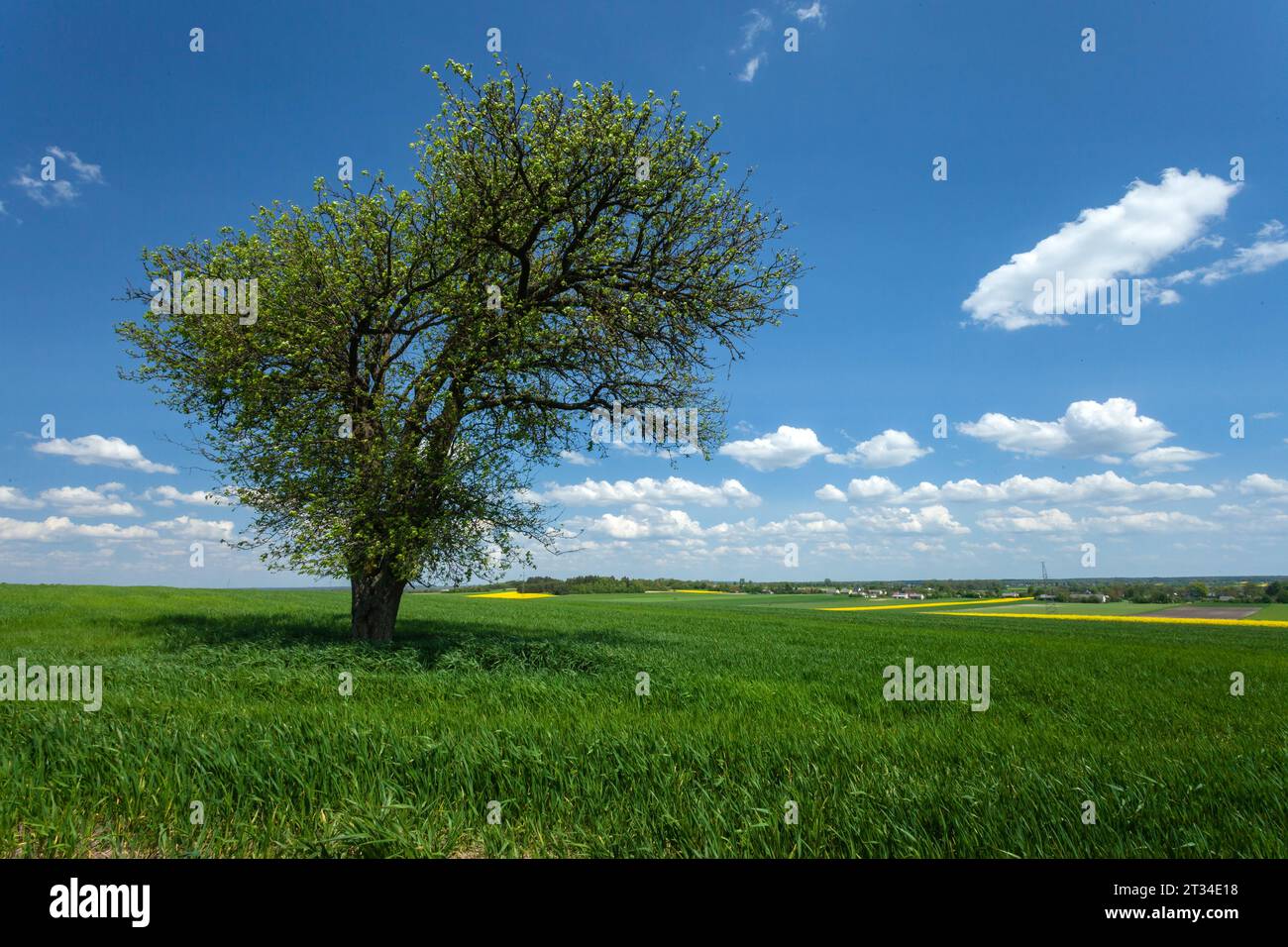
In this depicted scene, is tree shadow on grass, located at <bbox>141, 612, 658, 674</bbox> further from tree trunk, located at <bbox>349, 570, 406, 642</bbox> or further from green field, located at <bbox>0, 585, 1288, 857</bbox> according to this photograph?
green field, located at <bbox>0, 585, 1288, 857</bbox>

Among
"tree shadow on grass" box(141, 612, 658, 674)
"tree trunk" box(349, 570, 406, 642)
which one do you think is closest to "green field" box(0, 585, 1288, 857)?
"tree shadow on grass" box(141, 612, 658, 674)

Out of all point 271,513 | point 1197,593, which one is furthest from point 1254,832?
point 1197,593

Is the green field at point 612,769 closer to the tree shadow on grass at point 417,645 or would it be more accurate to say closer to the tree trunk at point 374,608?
the tree shadow on grass at point 417,645

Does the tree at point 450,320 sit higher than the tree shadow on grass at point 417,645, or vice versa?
the tree at point 450,320

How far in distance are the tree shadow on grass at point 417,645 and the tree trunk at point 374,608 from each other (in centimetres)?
51

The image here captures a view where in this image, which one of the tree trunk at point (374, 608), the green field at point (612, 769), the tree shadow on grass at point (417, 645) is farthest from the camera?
the tree trunk at point (374, 608)

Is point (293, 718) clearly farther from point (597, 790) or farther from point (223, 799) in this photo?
point (597, 790)

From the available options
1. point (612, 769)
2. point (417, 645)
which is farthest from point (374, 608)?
point (612, 769)

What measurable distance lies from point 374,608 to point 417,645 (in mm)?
1488

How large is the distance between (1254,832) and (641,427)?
1374 centimetres

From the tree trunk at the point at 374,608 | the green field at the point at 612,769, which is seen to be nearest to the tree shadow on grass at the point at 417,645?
the tree trunk at the point at 374,608

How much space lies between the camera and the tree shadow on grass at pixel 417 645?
530 inches

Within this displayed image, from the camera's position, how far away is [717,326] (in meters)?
16.3
